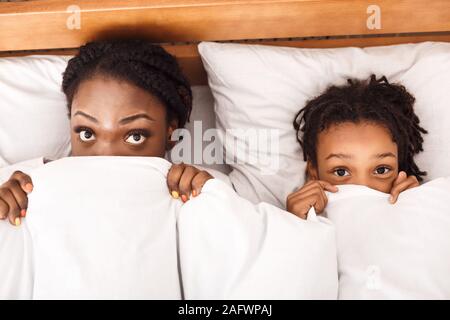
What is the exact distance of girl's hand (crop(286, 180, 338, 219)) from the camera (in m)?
0.94

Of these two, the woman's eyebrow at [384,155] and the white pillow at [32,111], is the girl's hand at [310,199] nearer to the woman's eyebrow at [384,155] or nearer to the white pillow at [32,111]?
the woman's eyebrow at [384,155]

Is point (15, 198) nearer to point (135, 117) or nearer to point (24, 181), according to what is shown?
point (24, 181)

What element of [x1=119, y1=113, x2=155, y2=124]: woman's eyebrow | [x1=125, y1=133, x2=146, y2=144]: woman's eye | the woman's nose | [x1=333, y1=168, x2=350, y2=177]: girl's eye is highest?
[x1=119, y1=113, x2=155, y2=124]: woman's eyebrow

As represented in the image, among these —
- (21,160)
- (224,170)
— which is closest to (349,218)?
(224,170)

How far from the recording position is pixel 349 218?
91cm

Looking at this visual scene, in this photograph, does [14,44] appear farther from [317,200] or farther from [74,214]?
[317,200]

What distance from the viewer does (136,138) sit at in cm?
96

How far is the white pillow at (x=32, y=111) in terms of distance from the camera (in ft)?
3.63

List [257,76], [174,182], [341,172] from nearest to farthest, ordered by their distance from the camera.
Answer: [174,182], [341,172], [257,76]

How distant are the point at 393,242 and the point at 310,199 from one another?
0.17 meters

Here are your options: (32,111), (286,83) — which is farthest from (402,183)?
(32,111)

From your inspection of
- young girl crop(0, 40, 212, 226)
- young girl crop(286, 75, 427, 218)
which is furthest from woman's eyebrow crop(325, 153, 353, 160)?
young girl crop(0, 40, 212, 226)

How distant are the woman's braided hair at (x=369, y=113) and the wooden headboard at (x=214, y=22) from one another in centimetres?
14

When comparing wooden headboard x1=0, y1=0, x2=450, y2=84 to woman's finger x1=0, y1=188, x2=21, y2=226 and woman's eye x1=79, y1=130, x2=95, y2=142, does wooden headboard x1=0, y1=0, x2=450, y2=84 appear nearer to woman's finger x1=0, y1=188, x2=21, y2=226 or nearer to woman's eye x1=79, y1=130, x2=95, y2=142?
woman's eye x1=79, y1=130, x2=95, y2=142
